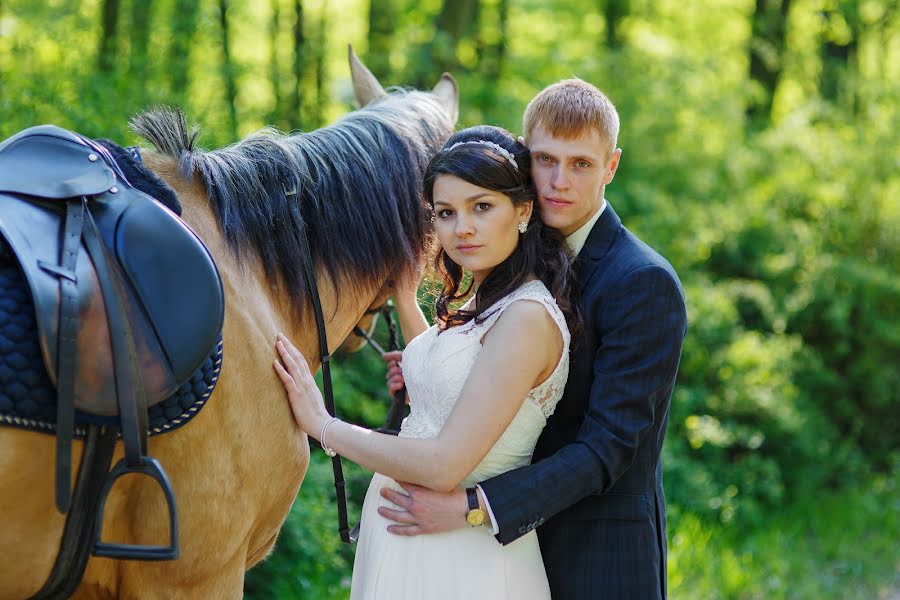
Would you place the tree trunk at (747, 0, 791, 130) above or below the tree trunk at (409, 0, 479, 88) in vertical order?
above

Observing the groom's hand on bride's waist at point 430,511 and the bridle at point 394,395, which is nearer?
the groom's hand on bride's waist at point 430,511

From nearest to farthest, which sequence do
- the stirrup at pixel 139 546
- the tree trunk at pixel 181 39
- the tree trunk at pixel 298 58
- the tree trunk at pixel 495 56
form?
1. the stirrup at pixel 139 546
2. the tree trunk at pixel 181 39
3. the tree trunk at pixel 298 58
4. the tree trunk at pixel 495 56

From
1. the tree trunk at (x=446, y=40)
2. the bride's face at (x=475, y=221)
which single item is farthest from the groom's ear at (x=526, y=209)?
the tree trunk at (x=446, y=40)

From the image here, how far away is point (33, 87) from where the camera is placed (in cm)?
421

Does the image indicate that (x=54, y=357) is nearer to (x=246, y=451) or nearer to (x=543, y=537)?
Result: (x=246, y=451)

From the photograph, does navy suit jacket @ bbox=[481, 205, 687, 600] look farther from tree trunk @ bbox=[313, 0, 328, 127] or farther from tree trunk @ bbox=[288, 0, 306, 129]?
tree trunk @ bbox=[313, 0, 328, 127]

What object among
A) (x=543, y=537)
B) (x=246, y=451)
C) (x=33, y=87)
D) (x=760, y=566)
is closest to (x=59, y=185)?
(x=246, y=451)

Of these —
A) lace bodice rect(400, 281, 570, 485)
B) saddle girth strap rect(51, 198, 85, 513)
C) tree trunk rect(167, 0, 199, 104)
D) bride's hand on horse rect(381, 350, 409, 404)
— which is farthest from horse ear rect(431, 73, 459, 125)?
tree trunk rect(167, 0, 199, 104)

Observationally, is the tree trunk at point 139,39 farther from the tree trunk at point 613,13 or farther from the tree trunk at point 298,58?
the tree trunk at point 613,13

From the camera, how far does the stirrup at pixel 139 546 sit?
1901mm

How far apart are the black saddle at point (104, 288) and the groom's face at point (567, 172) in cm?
87

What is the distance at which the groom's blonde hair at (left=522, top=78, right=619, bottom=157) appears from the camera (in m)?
2.29

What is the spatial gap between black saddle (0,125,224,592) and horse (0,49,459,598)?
0.45 ft

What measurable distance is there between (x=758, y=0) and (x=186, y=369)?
1268 cm
